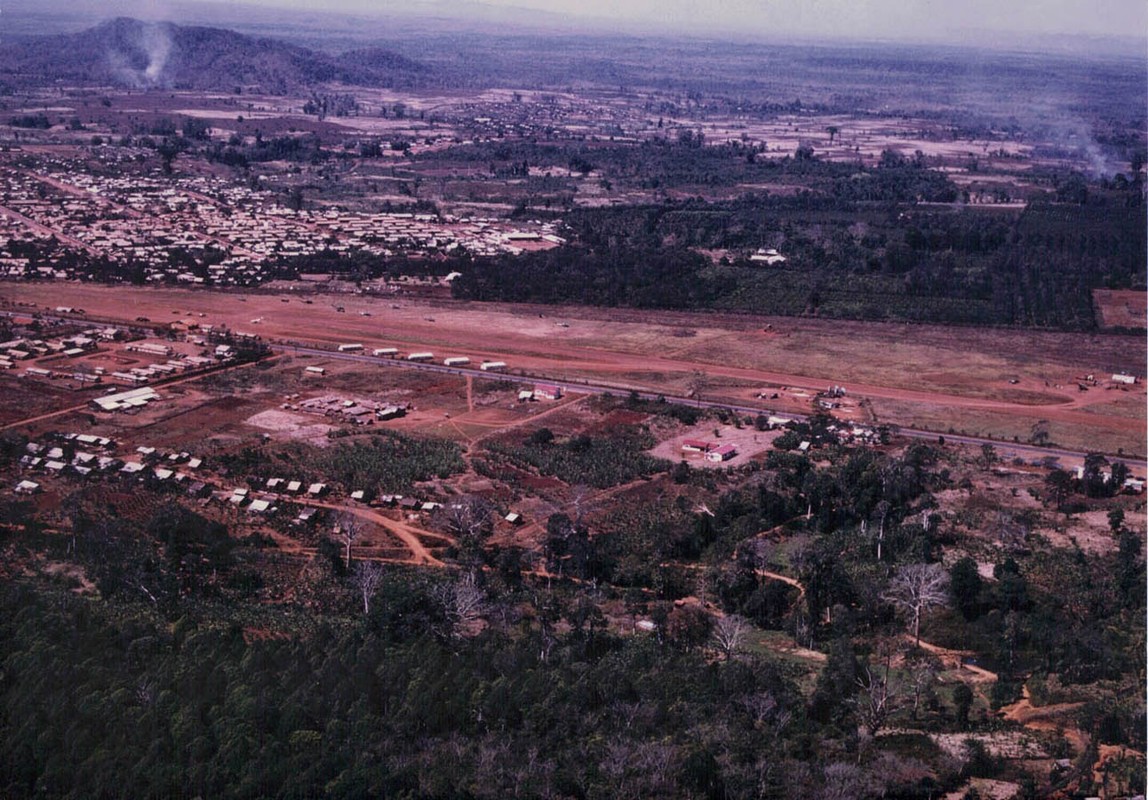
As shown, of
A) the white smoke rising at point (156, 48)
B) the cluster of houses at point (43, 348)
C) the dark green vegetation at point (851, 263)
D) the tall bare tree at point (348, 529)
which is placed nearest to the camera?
the tall bare tree at point (348, 529)

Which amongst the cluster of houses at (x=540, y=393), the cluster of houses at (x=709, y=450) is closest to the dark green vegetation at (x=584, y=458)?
the cluster of houses at (x=709, y=450)

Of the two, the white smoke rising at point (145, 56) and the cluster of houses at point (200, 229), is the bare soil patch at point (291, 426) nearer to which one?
the cluster of houses at point (200, 229)

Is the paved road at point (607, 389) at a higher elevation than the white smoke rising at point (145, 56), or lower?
lower

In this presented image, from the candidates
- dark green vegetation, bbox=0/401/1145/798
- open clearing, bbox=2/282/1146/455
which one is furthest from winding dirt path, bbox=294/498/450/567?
open clearing, bbox=2/282/1146/455

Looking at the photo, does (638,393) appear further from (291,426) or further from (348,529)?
(348,529)

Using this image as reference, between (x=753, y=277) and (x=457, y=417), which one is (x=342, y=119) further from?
(x=457, y=417)

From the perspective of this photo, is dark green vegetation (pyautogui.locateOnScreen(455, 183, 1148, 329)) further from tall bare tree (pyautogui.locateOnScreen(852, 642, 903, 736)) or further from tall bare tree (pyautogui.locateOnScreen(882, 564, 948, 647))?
tall bare tree (pyautogui.locateOnScreen(852, 642, 903, 736))
